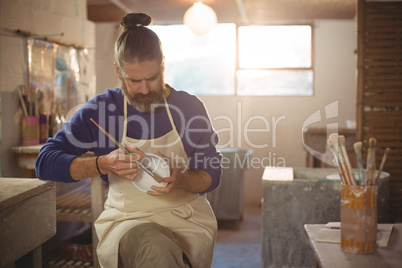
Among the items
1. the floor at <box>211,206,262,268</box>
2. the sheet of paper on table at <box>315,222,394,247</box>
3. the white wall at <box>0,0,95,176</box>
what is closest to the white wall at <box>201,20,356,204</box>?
the floor at <box>211,206,262,268</box>

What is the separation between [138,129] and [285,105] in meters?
4.39

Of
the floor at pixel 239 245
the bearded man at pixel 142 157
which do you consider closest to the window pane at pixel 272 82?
the floor at pixel 239 245

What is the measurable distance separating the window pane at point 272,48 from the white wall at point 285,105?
257mm

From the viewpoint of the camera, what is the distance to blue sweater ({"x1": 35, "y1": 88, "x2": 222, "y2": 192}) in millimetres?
1948

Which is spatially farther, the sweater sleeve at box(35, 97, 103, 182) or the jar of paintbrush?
the sweater sleeve at box(35, 97, 103, 182)

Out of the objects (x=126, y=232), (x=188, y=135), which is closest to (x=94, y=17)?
(x=188, y=135)

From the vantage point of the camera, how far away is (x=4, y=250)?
1.54 meters

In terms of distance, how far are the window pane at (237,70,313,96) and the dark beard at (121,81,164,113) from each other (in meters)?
4.37

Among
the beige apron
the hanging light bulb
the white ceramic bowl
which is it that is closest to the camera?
the white ceramic bowl

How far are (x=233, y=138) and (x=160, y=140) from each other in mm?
4264

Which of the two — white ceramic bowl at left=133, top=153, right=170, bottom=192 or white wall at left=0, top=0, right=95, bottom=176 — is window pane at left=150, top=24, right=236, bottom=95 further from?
white ceramic bowl at left=133, top=153, right=170, bottom=192

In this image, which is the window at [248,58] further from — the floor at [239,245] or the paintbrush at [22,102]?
the paintbrush at [22,102]

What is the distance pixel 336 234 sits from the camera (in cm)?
165

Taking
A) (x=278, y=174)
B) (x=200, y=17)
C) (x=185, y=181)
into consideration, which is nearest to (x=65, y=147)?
(x=185, y=181)
